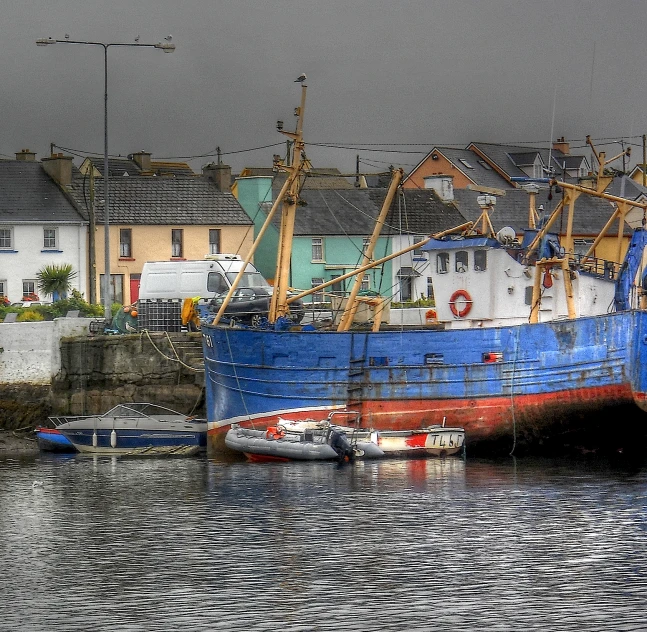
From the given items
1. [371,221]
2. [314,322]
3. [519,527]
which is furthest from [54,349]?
[371,221]

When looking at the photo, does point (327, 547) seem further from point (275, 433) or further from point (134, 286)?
point (134, 286)

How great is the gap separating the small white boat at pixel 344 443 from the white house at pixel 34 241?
26.6 meters

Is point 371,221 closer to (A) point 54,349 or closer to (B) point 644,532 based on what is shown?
(A) point 54,349

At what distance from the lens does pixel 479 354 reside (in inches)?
1368

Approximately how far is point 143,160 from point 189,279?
35.2m

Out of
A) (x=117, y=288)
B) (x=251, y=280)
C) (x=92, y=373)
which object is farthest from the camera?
(x=117, y=288)

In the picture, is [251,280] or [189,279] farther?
[189,279]

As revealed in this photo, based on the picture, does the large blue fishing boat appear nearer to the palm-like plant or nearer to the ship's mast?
the ship's mast

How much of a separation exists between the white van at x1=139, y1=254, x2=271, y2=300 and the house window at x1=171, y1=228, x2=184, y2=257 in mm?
18593

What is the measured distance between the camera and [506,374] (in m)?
34.6

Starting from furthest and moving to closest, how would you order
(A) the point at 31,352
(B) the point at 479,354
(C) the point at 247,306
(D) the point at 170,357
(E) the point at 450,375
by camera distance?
1. (A) the point at 31,352
2. (C) the point at 247,306
3. (D) the point at 170,357
4. (E) the point at 450,375
5. (B) the point at 479,354

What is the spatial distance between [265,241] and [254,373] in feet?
95.2

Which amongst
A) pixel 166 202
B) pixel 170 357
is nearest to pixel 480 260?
pixel 170 357

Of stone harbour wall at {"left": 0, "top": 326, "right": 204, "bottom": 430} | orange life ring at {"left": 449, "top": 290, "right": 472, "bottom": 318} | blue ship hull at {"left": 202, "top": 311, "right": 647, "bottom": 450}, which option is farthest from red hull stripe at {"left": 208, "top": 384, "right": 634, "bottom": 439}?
stone harbour wall at {"left": 0, "top": 326, "right": 204, "bottom": 430}
